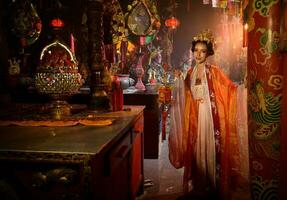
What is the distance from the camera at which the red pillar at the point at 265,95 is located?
2.22 metres

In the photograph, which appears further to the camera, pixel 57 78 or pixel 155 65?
pixel 155 65

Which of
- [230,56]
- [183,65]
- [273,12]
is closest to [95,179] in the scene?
[273,12]

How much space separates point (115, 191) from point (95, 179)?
56cm

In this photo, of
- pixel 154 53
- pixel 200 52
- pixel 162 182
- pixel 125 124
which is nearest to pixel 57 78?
pixel 125 124

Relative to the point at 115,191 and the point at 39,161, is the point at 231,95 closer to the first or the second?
the point at 115,191

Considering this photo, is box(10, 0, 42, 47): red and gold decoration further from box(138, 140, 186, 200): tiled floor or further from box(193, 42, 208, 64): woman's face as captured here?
box(138, 140, 186, 200): tiled floor

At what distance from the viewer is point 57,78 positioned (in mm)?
2225

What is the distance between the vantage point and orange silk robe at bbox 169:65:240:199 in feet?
9.98

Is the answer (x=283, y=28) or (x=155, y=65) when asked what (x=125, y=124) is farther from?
(x=155, y=65)

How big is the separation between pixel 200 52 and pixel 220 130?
779 millimetres

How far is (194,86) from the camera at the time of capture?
10.2 feet

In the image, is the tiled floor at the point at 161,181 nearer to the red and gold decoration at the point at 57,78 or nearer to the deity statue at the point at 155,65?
the red and gold decoration at the point at 57,78

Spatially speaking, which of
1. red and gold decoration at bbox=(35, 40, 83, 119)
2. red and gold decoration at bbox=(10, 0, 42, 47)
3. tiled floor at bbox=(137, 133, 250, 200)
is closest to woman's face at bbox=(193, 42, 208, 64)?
red and gold decoration at bbox=(35, 40, 83, 119)

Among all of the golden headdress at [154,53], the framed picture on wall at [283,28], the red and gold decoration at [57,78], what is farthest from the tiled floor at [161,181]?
the golden headdress at [154,53]
